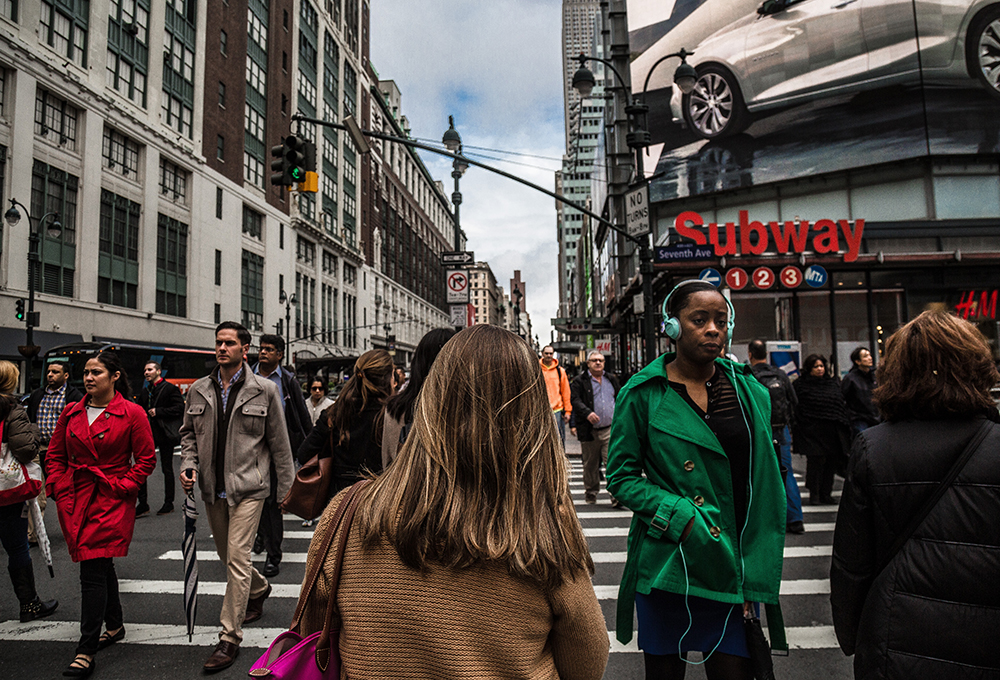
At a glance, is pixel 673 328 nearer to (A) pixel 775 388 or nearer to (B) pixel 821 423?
(A) pixel 775 388

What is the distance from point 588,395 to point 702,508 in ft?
22.4

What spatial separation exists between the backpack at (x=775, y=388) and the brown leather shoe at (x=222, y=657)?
6.35 metres

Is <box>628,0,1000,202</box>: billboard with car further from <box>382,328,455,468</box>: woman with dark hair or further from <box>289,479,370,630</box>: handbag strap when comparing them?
<box>289,479,370,630</box>: handbag strap

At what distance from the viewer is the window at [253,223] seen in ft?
152

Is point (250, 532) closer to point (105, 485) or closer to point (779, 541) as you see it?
point (105, 485)

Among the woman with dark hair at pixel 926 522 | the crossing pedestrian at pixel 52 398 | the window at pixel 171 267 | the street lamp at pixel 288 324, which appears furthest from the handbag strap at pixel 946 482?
the street lamp at pixel 288 324

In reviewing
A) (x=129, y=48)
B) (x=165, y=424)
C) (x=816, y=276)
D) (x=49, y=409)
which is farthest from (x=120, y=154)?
(x=816, y=276)

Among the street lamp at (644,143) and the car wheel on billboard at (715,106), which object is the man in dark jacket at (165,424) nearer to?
the street lamp at (644,143)

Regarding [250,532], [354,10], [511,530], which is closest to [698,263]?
[250,532]

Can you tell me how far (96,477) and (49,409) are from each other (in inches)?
200

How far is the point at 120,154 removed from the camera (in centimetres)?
3403

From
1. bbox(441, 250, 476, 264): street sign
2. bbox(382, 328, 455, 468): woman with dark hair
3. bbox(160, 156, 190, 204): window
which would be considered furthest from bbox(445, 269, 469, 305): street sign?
bbox(160, 156, 190, 204): window

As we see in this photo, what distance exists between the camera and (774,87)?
2895cm

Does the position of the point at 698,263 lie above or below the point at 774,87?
below
